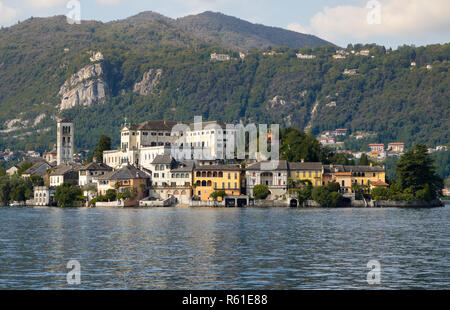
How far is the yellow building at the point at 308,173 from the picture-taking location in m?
134

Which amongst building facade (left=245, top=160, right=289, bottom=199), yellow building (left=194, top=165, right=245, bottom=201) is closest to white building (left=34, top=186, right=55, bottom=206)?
yellow building (left=194, top=165, right=245, bottom=201)

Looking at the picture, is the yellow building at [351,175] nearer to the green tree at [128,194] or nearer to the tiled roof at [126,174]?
the tiled roof at [126,174]

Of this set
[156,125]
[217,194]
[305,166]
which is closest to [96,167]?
[156,125]

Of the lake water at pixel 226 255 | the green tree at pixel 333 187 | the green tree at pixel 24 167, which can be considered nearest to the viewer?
the lake water at pixel 226 255

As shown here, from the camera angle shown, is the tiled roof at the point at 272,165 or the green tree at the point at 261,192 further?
the tiled roof at the point at 272,165

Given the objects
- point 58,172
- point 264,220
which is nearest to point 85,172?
point 58,172

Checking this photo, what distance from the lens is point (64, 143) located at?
186 m

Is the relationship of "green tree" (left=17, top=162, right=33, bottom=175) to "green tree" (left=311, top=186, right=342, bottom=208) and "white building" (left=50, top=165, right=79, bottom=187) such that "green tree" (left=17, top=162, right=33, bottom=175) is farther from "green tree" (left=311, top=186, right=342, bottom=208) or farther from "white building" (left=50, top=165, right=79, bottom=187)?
→ "green tree" (left=311, top=186, right=342, bottom=208)

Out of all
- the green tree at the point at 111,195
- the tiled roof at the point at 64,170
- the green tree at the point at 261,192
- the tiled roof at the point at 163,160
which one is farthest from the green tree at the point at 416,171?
the tiled roof at the point at 64,170

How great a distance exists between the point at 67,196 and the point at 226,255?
92203mm

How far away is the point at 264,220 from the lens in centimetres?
8669

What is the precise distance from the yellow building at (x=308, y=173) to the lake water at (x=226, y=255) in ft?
173
